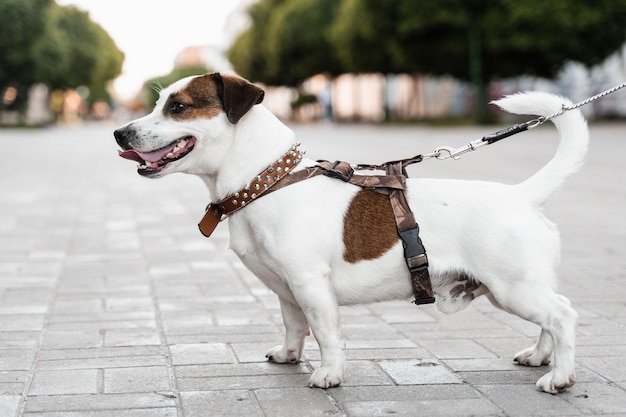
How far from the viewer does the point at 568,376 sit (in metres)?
4.10

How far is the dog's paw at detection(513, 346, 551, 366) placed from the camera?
4555 mm

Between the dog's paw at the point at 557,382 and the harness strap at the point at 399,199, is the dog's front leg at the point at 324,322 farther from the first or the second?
the dog's paw at the point at 557,382

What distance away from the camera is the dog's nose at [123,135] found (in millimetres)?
4238

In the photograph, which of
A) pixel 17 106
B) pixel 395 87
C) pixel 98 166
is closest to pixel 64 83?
pixel 17 106

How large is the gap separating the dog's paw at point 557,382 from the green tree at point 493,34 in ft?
123

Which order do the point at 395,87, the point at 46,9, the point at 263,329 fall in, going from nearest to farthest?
the point at 263,329
the point at 46,9
the point at 395,87

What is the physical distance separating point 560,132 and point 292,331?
150 centimetres

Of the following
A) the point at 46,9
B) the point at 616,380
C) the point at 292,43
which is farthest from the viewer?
the point at 292,43

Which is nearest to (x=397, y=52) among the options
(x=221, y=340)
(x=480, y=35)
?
(x=480, y=35)

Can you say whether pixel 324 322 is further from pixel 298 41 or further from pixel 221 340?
pixel 298 41

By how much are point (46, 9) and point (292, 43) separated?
27077 mm

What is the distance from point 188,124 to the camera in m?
4.24

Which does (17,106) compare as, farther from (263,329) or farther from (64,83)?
(263,329)

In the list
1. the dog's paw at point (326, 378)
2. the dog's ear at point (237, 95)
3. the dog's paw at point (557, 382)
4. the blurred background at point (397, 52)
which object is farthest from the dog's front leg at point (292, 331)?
the blurred background at point (397, 52)
